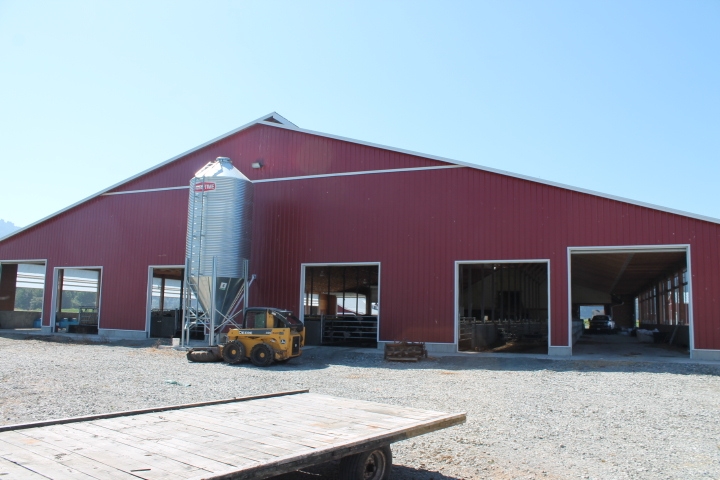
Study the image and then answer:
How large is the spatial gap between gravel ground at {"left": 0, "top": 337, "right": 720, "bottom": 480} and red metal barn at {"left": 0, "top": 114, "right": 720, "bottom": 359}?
2.51 metres

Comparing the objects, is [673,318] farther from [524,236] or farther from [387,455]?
[387,455]

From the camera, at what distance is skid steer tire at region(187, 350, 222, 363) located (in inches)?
701

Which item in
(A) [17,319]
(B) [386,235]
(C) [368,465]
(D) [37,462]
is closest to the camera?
(D) [37,462]

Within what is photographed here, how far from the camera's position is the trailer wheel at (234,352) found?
17328mm

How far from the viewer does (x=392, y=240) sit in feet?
68.1

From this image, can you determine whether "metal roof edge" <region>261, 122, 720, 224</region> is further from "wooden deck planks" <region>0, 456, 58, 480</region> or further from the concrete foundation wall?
the concrete foundation wall

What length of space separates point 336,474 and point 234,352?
11.3 meters

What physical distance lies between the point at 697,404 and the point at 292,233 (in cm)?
1469

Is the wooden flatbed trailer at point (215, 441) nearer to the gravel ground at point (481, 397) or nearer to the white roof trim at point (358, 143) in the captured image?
the gravel ground at point (481, 397)

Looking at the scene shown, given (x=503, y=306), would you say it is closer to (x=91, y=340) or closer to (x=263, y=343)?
(x=263, y=343)

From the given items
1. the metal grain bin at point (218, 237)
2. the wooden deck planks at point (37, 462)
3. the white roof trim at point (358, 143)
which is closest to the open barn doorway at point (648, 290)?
the white roof trim at point (358, 143)

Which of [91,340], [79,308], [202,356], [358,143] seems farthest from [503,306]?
[79,308]

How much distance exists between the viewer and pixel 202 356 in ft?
58.5

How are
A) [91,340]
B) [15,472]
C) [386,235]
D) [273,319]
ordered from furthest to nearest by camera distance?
1. [91,340]
2. [386,235]
3. [273,319]
4. [15,472]
